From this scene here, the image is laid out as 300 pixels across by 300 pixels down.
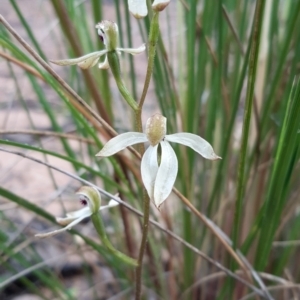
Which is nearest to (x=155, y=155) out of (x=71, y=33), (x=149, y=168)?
(x=149, y=168)

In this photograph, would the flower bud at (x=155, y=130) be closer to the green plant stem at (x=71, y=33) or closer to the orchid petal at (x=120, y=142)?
the orchid petal at (x=120, y=142)

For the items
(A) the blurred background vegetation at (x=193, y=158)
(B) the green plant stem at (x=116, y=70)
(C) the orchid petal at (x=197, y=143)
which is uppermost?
(B) the green plant stem at (x=116, y=70)

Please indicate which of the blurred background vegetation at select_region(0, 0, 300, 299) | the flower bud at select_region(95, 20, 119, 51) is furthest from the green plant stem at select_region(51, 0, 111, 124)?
the flower bud at select_region(95, 20, 119, 51)

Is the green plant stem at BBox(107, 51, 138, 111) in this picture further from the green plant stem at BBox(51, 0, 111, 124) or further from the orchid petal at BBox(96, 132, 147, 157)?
the green plant stem at BBox(51, 0, 111, 124)

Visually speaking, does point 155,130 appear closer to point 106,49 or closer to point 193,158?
point 106,49

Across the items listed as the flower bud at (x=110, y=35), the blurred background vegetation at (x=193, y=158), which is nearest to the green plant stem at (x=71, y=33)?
the blurred background vegetation at (x=193, y=158)

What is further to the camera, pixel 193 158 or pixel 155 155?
pixel 193 158

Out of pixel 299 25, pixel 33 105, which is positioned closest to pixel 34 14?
pixel 33 105
